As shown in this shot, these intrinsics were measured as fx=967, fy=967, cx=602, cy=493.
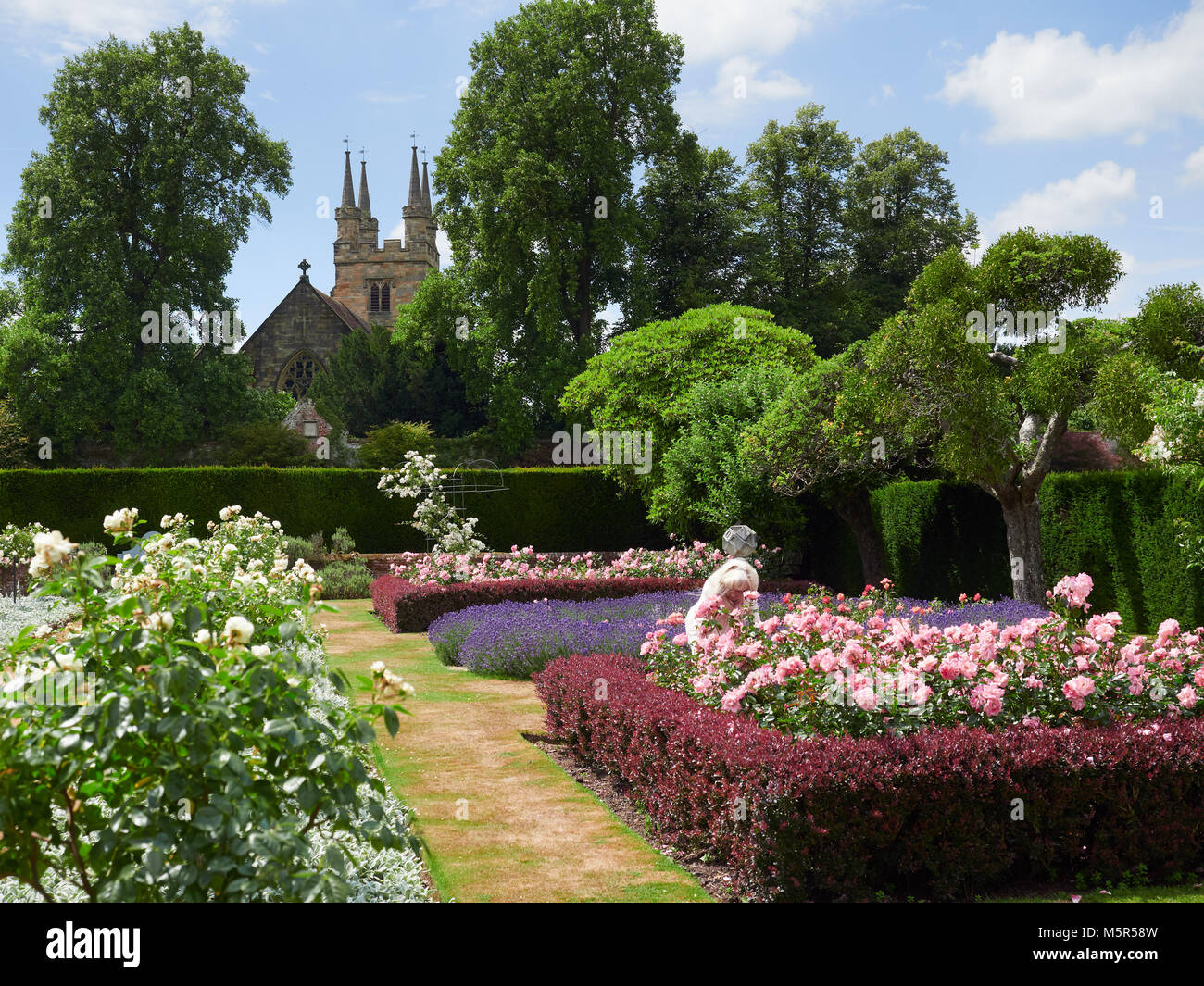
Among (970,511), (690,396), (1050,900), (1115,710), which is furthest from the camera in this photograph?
(690,396)

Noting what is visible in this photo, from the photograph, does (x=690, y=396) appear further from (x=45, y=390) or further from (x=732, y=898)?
(x=45, y=390)

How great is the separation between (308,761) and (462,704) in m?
6.20

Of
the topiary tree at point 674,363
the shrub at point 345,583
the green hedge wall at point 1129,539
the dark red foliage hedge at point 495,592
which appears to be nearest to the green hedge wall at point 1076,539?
the green hedge wall at point 1129,539

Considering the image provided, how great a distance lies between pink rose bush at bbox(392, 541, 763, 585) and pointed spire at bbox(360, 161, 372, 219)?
43291 mm

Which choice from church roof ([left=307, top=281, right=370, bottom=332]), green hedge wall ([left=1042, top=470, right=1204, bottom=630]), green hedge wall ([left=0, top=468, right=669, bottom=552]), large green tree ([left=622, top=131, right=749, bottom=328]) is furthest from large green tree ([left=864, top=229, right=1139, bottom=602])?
church roof ([left=307, top=281, right=370, bottom=332])

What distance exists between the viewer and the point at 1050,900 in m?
4.32

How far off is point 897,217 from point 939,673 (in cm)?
3040

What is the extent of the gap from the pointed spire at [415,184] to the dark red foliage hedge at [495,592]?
44254 millimetres

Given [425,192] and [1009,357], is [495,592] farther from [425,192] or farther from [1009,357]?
[425,192]

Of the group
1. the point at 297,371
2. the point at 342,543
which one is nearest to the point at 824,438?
the point at 342,543

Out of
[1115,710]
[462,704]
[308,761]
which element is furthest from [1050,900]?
[462,704]

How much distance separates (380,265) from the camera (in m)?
53.5

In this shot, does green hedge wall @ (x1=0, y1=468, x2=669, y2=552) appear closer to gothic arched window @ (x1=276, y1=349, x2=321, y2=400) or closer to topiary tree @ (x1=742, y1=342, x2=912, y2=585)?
topiary tree @ (x1=742, y1=342, x2=912, y2=585)

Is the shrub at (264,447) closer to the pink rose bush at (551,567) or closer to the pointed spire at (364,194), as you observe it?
the pink rose bush at (551,567)
